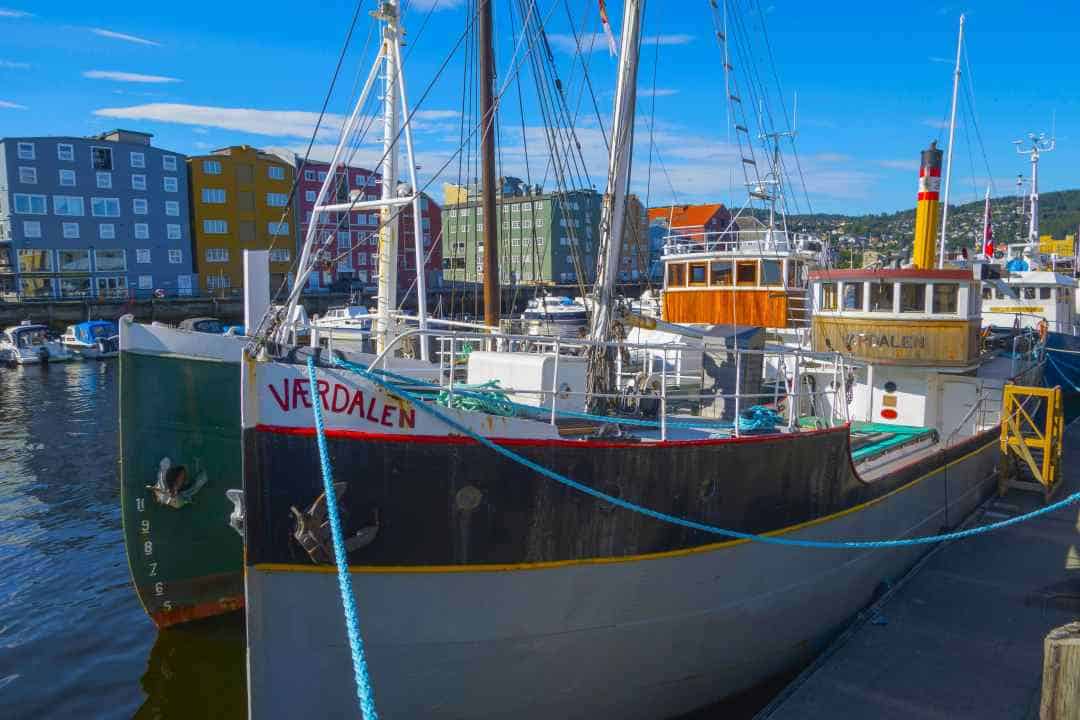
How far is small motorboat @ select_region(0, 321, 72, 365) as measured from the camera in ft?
127


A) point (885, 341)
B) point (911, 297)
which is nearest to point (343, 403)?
point (885, 341)

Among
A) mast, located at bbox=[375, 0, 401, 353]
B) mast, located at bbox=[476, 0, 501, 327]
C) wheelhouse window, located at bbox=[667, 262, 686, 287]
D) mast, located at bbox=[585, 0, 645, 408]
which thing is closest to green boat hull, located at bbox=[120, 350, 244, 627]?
mast, located at bbox=[375, 0, 401, 353]

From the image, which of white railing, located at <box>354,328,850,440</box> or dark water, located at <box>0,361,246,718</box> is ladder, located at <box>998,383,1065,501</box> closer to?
white railing, located at <box>354,328,850,440</box>

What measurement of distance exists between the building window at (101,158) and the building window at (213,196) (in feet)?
22.8

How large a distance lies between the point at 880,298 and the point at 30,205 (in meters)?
56.8

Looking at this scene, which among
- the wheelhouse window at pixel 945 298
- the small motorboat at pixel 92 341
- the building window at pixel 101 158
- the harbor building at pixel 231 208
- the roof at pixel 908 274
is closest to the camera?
the roof at pixel 908 274

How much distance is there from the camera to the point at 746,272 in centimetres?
2038

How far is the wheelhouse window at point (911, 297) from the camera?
41.4 ft

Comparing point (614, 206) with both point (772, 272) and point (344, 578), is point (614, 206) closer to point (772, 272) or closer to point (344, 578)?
point (344, 578)

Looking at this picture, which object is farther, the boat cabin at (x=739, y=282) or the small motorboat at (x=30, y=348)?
the small motorboat at (x=30, y=348)

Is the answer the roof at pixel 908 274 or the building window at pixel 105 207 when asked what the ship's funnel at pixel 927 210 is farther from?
the building window at pixel 105 207

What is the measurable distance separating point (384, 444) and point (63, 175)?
57615 millimetres

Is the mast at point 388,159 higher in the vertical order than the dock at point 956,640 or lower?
higher

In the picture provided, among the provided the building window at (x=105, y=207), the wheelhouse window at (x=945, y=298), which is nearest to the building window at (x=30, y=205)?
the building window at (x=105, y=207)
